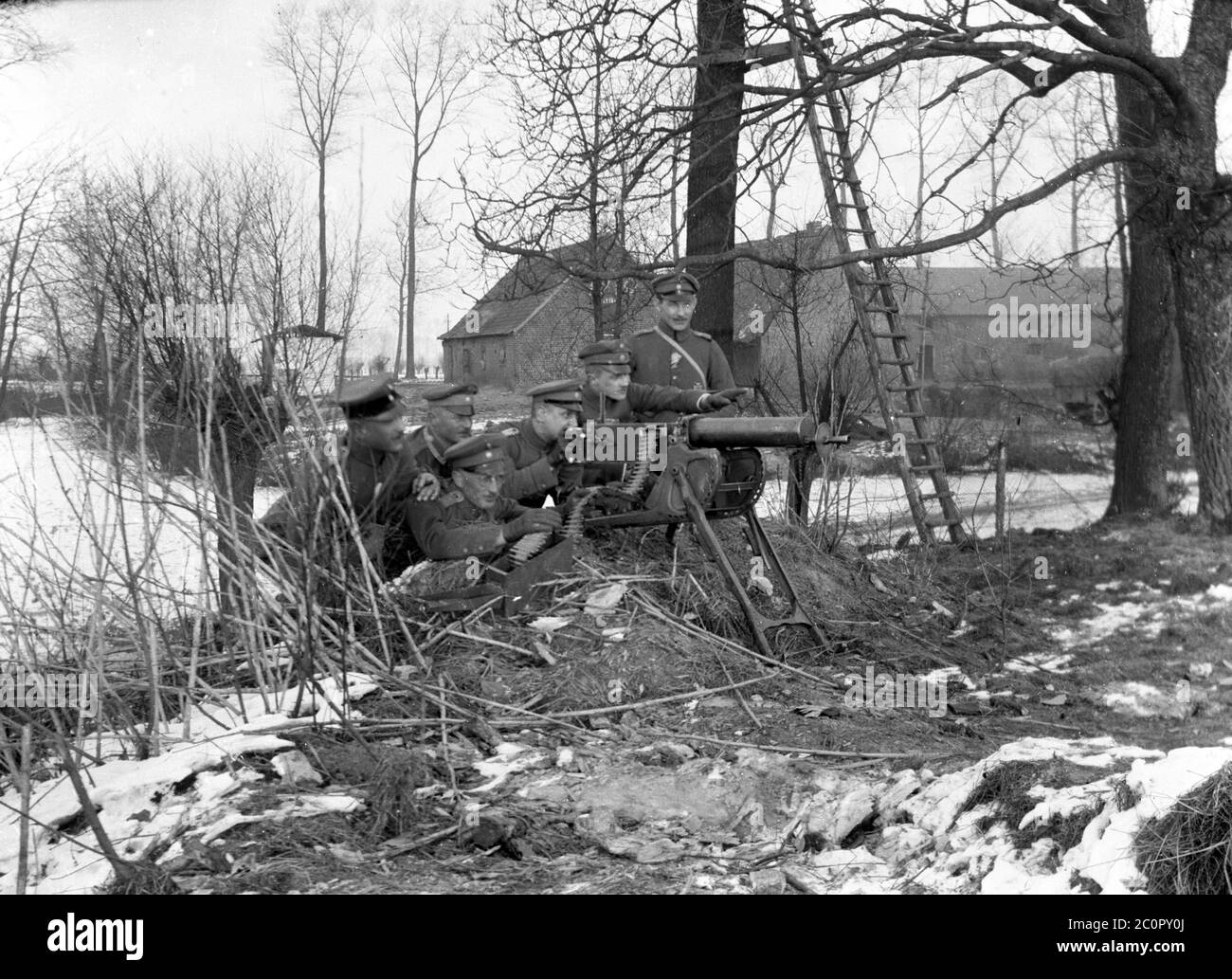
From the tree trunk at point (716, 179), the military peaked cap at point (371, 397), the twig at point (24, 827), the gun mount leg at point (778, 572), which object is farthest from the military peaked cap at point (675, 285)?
the twig at point (24, 827)

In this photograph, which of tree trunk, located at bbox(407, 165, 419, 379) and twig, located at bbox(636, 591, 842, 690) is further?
tree trunk, located at bbox(407, 165, 419, 379)

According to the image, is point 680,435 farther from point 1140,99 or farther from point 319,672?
point 1140,99

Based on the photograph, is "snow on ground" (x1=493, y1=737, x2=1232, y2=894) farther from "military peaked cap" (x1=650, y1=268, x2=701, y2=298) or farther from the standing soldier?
"military peaked cap" (x1=650, y1=268, x2=701, y2=298)

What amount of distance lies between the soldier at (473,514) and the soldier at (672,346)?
1.93 meters

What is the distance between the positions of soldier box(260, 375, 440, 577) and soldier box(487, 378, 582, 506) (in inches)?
31.8

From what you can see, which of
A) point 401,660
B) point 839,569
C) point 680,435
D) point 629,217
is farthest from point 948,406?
point 401,660

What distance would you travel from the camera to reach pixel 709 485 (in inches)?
271

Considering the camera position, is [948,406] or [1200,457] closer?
[1200,457]

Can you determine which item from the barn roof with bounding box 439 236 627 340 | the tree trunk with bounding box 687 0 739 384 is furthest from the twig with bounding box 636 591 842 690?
the tree trunk with bounding box 687 0 739 384

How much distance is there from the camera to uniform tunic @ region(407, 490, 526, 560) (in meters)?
6.33

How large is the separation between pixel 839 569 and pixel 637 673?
3090 mm

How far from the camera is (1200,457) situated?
12039 millimetres

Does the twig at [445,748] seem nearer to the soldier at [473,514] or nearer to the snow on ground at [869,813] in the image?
the snow on ground at [869,813]

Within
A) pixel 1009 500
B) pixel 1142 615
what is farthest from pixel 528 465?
pixel 1009 500
